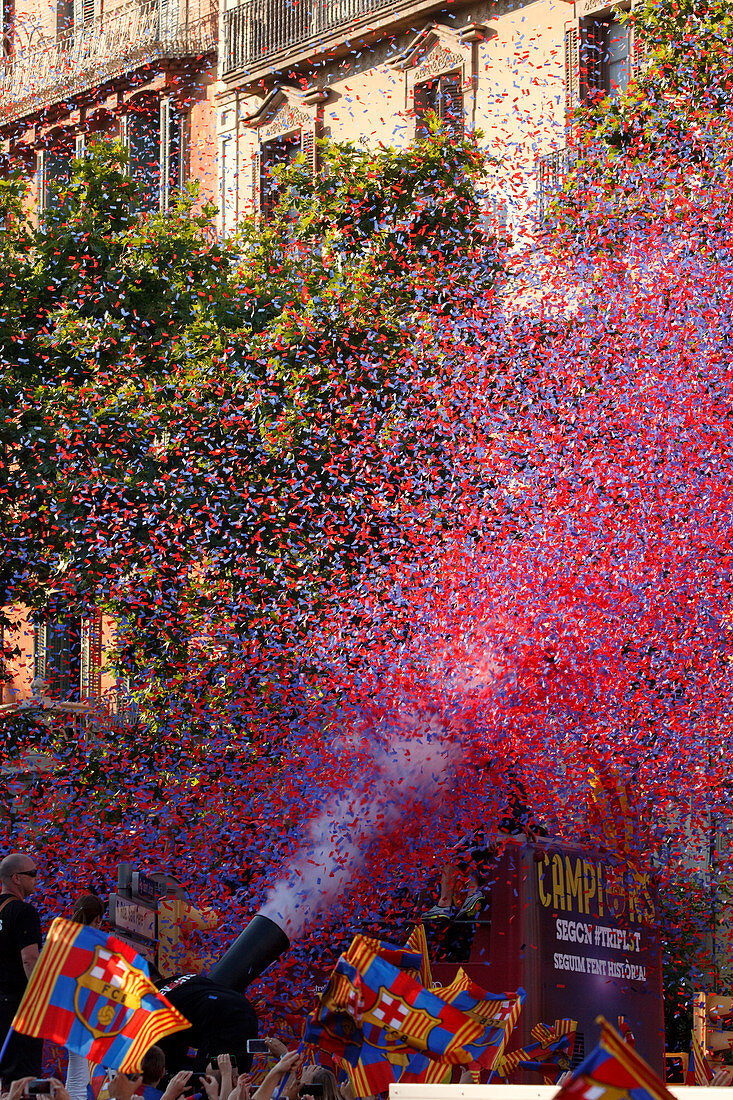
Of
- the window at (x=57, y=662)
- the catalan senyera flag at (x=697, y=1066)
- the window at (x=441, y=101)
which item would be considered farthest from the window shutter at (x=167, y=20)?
the catalan senyera flag at (x=697, y=1066)

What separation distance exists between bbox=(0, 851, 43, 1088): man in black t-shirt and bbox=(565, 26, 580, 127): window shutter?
14.7m

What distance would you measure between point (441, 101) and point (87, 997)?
18266 mm

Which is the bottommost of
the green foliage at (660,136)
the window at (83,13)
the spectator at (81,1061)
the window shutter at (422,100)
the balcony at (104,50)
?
the spectator at (81,1061)

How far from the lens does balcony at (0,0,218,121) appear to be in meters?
27.5

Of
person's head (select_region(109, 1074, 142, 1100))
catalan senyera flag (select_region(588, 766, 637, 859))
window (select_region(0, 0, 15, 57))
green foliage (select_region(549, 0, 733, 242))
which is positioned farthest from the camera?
window (select_region(0, 0, 15, 57))

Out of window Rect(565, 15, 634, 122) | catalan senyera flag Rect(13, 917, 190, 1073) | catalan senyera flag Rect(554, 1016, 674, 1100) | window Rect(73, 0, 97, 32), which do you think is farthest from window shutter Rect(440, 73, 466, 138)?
catalan senyera flag Rect(554, 1016, 674, 1100)

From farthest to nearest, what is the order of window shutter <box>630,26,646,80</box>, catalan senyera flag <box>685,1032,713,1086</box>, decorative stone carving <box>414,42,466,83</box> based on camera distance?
decorative stone carving <box>414,42,466,83</box> → window shutter <box>630,26,646,80</box> → catalan senyera flag <box>685,1032,713,1086</box>

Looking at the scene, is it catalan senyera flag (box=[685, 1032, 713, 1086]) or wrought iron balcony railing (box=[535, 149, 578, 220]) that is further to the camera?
wrought iron balcony railing (box=[535, 149, 578, 220])

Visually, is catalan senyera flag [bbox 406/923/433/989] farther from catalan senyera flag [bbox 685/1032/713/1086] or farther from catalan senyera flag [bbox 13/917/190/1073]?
catalan senyera flag [bbox 685/1032/713/1086]

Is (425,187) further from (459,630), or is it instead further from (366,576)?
(459,630)

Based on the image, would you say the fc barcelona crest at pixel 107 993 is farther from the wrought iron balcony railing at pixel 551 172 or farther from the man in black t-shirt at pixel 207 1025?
the wrought iron balcony railing at pixel 551 172

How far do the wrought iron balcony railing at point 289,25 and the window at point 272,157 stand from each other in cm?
123

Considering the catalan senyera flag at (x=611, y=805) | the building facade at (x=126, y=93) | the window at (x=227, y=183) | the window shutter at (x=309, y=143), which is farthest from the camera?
the building facade at (x=126, y=93)

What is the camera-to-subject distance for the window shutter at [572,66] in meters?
20.8
